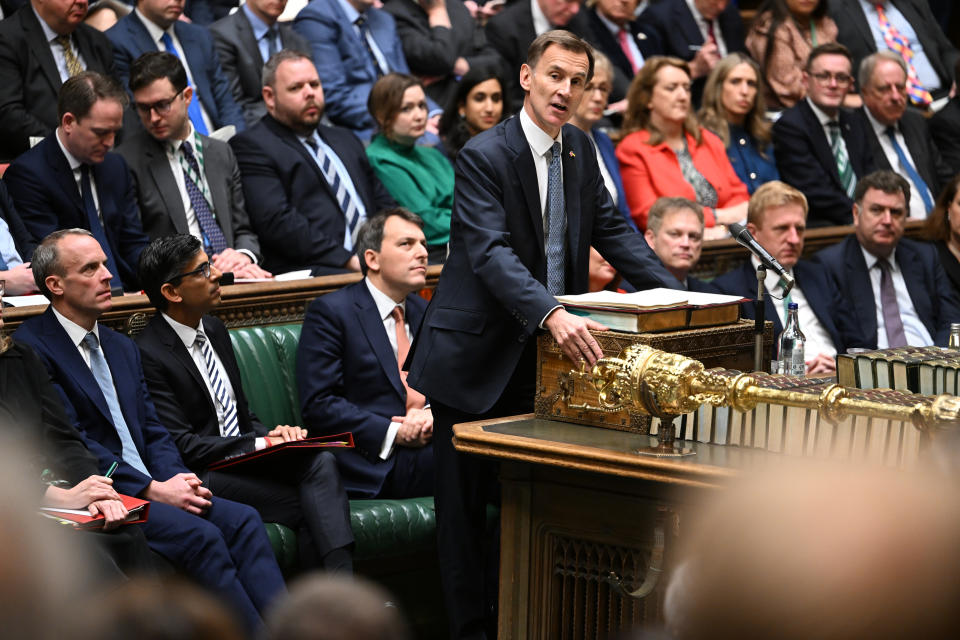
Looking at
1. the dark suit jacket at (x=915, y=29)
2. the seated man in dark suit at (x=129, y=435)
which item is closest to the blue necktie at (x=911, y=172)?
the dark suit jacket at (x=915, y=29)

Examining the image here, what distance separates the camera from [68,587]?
0.75 metres

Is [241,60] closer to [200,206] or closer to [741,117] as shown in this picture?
[200,206]

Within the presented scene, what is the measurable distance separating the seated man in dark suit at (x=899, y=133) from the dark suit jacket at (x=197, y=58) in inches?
128

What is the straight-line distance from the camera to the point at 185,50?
5691 millimetres

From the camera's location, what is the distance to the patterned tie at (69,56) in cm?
514

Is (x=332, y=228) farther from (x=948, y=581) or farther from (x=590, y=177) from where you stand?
(x=948, y=581)

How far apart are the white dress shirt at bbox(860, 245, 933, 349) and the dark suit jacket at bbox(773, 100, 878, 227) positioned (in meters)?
1.23

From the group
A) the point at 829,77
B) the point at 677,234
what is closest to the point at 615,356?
the point at 677,234

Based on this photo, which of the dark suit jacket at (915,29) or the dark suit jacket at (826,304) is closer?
the dark suit jacket at (826,304)

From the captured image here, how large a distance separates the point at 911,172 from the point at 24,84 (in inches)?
174

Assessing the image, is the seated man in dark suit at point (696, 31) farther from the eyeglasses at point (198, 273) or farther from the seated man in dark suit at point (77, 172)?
the eyeglasses at point (198, 273)

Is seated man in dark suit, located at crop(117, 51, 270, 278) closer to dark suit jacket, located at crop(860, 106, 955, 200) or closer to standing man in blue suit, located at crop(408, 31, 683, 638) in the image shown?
standing man in blue suit, located at crop(408, 31, 683, 638)

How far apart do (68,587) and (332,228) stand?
15.2 feet

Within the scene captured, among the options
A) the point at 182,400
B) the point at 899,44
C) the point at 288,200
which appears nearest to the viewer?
the point at 182,400
